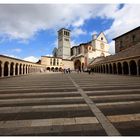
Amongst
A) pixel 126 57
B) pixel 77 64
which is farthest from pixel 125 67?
pixel 77 64

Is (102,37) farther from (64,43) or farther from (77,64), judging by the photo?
(64,43)

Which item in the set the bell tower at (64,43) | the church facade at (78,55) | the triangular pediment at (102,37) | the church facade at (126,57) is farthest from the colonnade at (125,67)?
the bell tower at (64,43)

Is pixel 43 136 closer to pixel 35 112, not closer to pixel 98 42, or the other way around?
pixel 35 112

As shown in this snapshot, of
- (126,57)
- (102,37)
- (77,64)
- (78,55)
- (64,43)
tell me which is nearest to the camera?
(126,57)

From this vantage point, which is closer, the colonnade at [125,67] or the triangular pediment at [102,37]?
the colonnade at [125,67]

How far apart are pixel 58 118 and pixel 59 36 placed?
103m

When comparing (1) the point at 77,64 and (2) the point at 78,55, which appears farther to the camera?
(2) the point at 78,55

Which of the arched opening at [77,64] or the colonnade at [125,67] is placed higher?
the arched opening at [77,64]

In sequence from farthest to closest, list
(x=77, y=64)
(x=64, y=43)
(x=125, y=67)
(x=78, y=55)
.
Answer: (x=64, y=43) → (x=78, y=55) → (x=77, y=64) → (x=125, y=67)

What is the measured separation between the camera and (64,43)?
10188 centimetres

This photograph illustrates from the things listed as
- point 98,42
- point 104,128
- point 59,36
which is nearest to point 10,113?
point 104,128

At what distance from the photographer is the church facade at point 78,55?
80.4 metres

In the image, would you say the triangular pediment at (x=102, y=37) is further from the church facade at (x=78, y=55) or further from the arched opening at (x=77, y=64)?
the arched opening at (x=77, y=64)

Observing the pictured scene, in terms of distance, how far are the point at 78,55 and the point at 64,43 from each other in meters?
16.1
